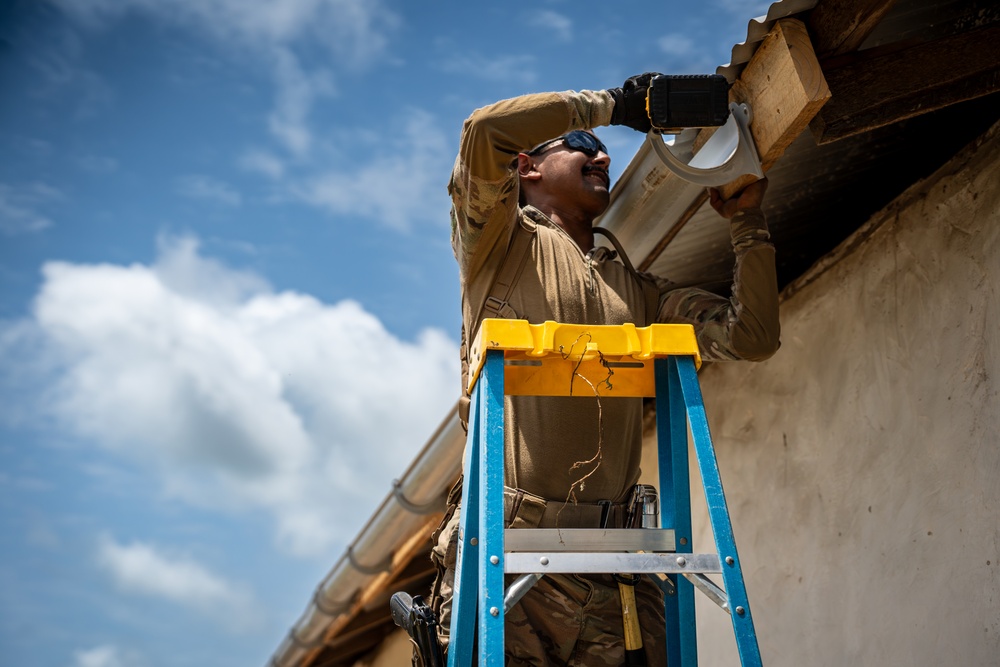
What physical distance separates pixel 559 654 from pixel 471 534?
57 cm

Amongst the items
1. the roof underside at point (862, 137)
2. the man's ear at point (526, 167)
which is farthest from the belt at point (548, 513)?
the man's ear at point (526, 167)

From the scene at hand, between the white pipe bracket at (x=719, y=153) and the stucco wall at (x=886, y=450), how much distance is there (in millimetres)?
825

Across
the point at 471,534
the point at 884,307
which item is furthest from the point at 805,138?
the point at 471,534

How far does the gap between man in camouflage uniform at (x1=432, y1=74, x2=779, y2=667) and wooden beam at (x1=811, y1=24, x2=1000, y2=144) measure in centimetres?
32

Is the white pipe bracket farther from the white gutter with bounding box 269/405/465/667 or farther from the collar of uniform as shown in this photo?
the white gutter with bounding box 269/405/465/667

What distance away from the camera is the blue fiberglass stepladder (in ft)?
6.38

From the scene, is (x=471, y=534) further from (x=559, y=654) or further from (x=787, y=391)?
(x=787, y=391)

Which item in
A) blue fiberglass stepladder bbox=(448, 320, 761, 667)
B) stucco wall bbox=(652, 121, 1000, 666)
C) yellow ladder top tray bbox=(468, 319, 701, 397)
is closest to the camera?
blue fiberglass stepladder bbox=(448, 320, 761, 667)

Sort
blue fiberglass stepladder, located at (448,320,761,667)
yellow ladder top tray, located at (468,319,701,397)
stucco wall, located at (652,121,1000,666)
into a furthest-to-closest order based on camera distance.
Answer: stucco wall, located at (652,121,1000,666) → yellow ladder top tray, located at (468,319,701,397) → blue fiberglass stepladder, located at (448,320,761,667)

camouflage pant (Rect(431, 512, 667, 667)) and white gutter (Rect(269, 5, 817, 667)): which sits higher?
white gutter (Rect(269, 5, 817, 667))

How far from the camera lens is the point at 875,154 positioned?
3.25 meters

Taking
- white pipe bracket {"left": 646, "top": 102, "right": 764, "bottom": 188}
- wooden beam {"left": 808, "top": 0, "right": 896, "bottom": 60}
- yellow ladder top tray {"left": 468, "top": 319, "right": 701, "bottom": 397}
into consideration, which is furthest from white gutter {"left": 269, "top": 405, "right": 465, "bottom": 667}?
wooden beam {"left": 808, "top": 0, "right": 896, "bottom": 60}

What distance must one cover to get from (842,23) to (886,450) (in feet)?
4.74

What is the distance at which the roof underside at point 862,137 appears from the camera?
2.58 m
